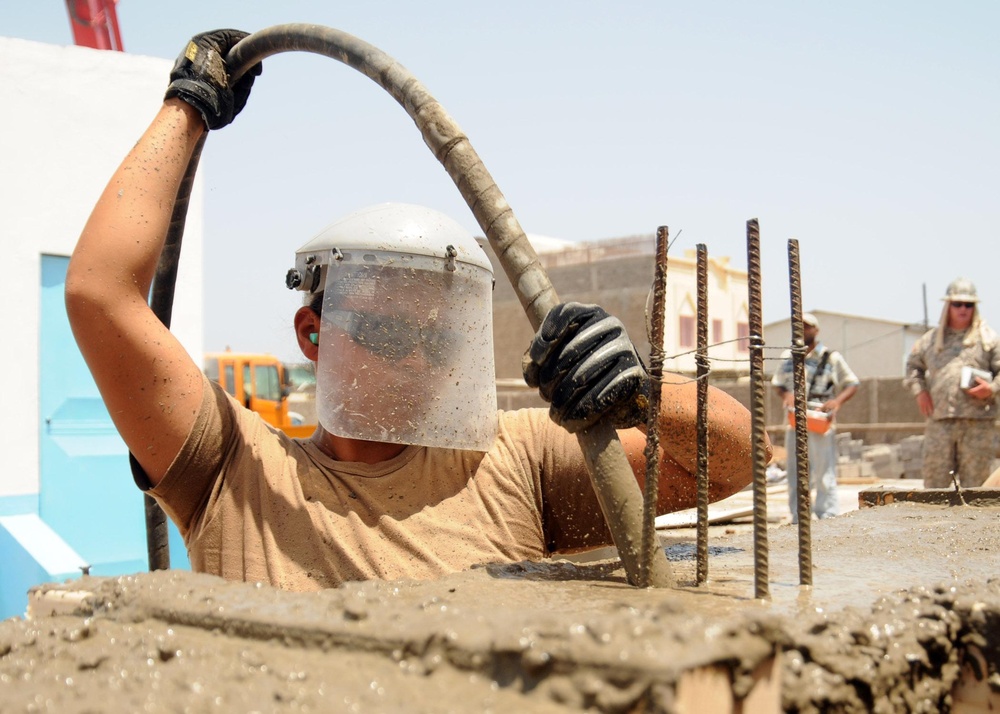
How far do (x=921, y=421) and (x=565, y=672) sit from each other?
15.6m

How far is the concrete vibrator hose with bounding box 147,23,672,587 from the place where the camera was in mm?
1629

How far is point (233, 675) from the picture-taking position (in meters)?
1.06

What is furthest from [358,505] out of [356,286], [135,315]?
[135,315]

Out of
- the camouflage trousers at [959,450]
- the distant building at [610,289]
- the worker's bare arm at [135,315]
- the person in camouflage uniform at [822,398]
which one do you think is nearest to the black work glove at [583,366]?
the worker's bare arm at [135,315]

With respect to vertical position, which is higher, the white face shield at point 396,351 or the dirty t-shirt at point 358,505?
the white face shield at point 396,351

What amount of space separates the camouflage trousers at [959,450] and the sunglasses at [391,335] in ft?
18.1

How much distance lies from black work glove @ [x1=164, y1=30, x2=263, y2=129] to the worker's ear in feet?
1.77

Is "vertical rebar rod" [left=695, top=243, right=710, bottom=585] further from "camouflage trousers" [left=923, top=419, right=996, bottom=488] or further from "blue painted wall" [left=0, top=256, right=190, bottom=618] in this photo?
"camouflage trousers" [left=923, top=419, right=996, bottom=488]

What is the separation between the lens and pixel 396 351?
2.18 m

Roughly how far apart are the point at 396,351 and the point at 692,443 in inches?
31.9

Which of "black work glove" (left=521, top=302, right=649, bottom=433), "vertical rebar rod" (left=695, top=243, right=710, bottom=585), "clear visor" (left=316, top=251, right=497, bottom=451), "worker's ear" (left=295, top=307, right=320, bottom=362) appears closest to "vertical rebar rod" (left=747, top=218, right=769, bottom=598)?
"vertical rebar rod" (left=695, top=243, right=710, bottom=585)

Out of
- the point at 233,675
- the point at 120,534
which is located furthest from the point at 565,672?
the point at 120,534

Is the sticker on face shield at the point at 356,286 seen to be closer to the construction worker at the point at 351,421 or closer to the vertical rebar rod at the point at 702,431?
the construction worker at the point at 351,421

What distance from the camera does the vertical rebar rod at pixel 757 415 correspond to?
1.41 metres
